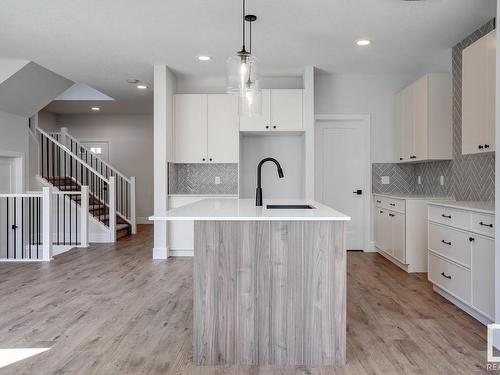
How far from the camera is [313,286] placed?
2.30m

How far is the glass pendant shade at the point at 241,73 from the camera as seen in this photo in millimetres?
3027

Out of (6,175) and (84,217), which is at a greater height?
(6,175)

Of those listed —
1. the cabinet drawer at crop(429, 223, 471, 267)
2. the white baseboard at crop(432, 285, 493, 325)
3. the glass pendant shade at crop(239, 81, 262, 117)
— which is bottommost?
the white baseboard at crop(432, 285, 493, 325)

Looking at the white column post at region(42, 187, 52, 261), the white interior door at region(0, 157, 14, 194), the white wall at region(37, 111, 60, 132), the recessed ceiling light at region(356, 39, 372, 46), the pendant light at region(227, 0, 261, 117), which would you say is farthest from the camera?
the white wall at region(37, 111, 60, 132)

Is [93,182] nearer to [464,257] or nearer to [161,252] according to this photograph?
[161,252]

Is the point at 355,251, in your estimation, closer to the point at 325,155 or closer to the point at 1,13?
the point at 325,155

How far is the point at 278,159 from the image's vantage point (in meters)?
5.98

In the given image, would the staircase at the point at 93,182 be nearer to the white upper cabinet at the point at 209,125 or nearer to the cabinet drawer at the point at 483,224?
the white upper cabinet at the point at 209,125

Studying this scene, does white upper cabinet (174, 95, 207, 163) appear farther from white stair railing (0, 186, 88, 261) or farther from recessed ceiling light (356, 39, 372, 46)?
recessed ceiling light (356, 39, 372, 46)

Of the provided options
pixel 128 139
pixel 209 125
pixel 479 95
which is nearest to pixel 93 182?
pixel 128 139

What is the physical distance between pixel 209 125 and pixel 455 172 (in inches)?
125

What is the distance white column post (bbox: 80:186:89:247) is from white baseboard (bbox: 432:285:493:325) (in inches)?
195

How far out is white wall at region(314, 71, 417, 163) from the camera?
5.79m

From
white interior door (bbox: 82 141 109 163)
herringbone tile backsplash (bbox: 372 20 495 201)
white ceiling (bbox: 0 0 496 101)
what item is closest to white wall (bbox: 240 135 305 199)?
white ceiling (bbox: 0 0 496 101)
